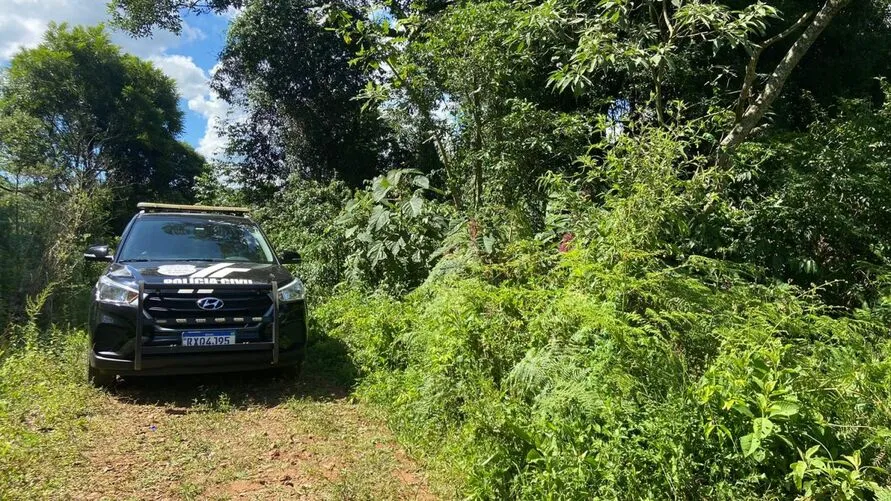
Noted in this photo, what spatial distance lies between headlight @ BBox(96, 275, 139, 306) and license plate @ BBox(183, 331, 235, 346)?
53cm

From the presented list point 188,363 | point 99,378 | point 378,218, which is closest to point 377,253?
point 378,218

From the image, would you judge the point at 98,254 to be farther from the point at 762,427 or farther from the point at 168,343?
the point at 762,427

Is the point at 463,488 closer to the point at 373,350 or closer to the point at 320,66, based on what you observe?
the point at 373,350

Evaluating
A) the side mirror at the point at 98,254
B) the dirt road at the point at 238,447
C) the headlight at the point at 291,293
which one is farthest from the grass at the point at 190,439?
the side mirror at the point at 98,254

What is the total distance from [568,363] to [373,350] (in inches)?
100

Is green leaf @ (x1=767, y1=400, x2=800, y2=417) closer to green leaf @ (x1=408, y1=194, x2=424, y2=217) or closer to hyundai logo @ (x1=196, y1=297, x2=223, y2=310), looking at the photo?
hyundai logo @ (x1=196, y1=297, x2=223, y2=310)

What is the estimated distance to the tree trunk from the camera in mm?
5273

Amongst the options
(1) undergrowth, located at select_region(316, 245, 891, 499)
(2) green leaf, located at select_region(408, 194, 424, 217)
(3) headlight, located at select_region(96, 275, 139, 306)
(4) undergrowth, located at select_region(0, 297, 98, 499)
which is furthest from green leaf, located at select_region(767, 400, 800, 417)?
(2) green leaf, located at select_region(408, 194, 424, 217)

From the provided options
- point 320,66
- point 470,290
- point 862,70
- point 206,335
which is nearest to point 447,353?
point 470,290

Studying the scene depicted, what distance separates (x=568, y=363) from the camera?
2838 millimetres

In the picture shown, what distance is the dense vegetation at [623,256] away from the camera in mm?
2271

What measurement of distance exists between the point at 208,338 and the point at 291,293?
839mm

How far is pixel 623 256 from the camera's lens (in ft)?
10.8

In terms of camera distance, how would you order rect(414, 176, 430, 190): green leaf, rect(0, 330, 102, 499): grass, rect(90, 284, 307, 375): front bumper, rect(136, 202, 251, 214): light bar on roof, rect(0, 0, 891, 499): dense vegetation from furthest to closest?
rect(414, 176, 430, 190): green leaf < rect(136, 202, 251, 214): light bar on roof < rect(90, 284, 307, 375): front bumper < rect(0, 330, 102, 499): grass < rect(0, 0, 891, 499): dense vegetation
